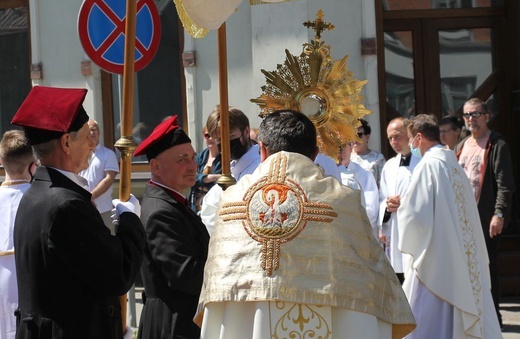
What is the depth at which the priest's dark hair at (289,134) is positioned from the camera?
13.2 feet

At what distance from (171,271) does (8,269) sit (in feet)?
4.51

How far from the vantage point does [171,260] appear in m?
4.54

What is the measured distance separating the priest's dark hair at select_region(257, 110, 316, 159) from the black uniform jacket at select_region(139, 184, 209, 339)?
0.77 metres

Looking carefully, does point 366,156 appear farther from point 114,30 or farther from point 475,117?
point 114,30

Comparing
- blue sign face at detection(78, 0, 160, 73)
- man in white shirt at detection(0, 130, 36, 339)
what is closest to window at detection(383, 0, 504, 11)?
blue sign face at detection(78, 0, 160, 73)

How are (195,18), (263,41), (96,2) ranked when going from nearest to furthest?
(195,18), (96,2), (263,41)

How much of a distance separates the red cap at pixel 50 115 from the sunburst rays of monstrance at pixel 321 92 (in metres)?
1.88

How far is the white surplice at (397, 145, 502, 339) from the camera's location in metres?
6.98

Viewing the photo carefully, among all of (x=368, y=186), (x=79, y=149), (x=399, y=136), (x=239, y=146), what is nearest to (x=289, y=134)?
(x=79, y=149)

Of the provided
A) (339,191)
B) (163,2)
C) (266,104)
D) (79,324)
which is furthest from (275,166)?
(163,2)

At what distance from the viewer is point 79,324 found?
3.79 metres

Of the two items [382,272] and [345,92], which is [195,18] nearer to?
[345,92]

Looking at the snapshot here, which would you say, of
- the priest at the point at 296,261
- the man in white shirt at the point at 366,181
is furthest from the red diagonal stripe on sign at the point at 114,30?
the priest at the point at 296,261

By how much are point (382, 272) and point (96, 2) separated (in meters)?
4.26
